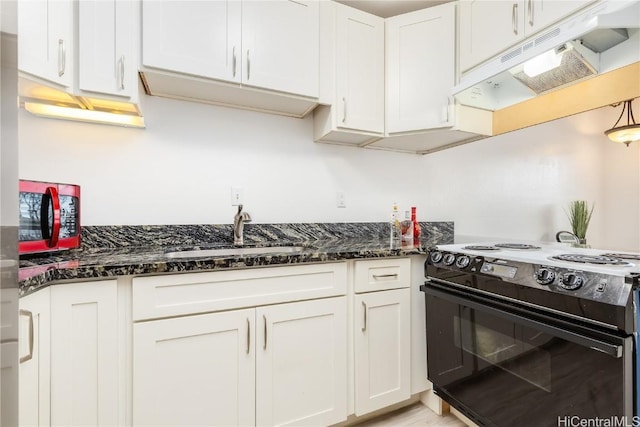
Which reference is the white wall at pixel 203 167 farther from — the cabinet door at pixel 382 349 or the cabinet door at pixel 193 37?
the cabinet door at pixel 382 349

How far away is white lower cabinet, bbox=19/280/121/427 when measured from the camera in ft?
2.91

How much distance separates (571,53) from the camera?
126 cm

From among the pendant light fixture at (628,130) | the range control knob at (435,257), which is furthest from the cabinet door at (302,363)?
the pendant light fixture at (628,130)

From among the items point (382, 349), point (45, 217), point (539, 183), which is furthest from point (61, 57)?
point (539, 183)

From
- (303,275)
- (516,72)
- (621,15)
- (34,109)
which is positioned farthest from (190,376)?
(621,15)

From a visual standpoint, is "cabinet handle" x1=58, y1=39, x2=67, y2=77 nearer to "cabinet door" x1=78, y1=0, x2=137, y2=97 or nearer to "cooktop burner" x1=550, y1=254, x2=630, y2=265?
"cabinet door" x1=78, y1=0, x2=137, y2=97

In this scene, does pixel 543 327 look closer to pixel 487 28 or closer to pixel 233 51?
pixel 487 28

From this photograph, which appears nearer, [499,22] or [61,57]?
[61,57]

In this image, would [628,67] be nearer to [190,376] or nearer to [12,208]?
[12,208]

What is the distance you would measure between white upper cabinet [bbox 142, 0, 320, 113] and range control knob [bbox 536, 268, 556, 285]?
4.30 feet

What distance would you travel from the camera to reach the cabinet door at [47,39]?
106 cm

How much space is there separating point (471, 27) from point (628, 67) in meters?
0.76

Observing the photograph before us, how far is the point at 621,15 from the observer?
1.08 m

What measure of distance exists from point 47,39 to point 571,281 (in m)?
2.03
